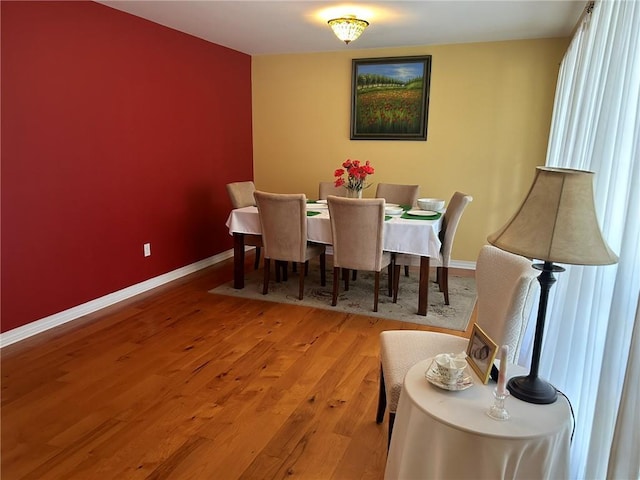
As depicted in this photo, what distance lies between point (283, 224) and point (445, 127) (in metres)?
2.38

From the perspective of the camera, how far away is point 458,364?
1516 millimetres

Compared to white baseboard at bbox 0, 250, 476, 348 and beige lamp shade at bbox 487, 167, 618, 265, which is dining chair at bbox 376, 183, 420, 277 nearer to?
white baseboard at bbox 0, 250, 476, 348

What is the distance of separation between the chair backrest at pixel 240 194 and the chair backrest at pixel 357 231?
1316 millimetres

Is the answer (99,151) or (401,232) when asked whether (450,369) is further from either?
(99,151)

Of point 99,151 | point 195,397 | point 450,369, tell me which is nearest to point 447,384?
point 450,369

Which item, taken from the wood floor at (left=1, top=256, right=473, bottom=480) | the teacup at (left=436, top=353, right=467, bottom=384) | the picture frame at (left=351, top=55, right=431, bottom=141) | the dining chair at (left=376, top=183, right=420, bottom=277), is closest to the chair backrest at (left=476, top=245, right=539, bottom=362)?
the teacup at (left=436, top=353, right=467, bottom=384)

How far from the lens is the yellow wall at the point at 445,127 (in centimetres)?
487

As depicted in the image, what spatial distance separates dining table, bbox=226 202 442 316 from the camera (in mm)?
3664

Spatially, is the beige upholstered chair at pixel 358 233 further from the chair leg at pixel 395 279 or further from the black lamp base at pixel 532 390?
the black lamp base at pixel 532 390

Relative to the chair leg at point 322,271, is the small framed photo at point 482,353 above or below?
above

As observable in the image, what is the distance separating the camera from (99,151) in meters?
3.72

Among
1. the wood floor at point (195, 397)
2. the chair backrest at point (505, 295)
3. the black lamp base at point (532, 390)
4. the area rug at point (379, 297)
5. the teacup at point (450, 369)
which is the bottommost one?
the wood floor at point (195, 397)

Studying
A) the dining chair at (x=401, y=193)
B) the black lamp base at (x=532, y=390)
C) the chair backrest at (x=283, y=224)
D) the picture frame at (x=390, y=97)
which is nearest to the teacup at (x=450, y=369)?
the black lamp base at (x=532, y=390)

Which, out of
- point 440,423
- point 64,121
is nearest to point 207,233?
point 64,121
